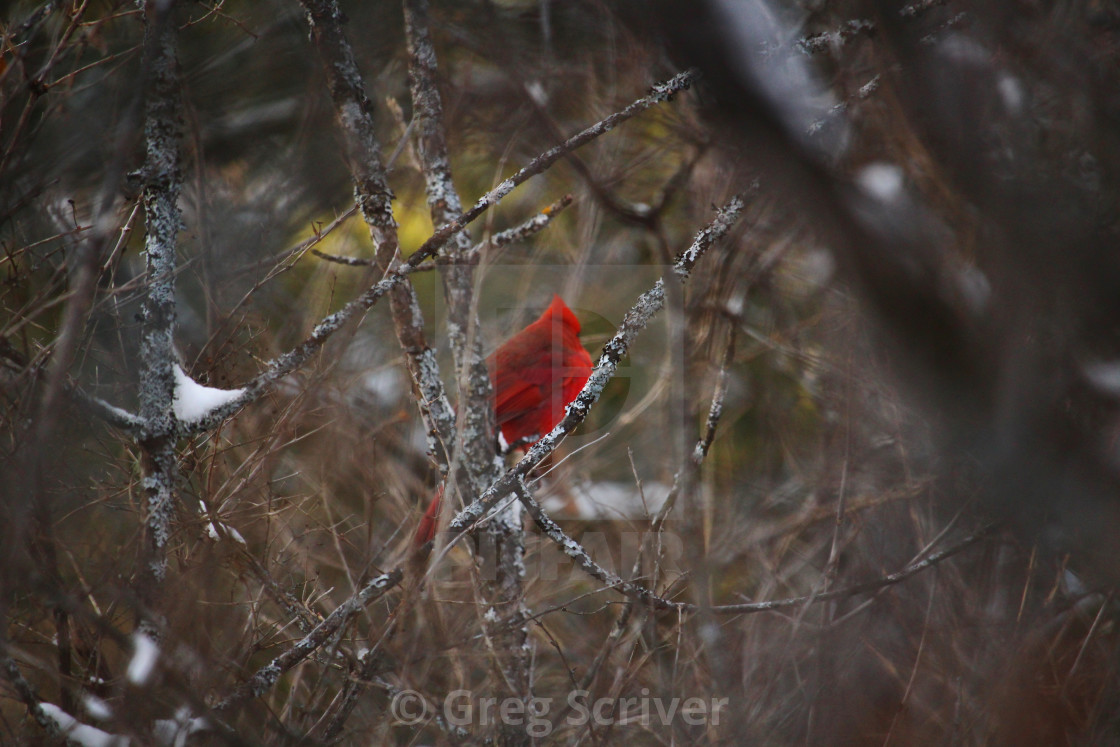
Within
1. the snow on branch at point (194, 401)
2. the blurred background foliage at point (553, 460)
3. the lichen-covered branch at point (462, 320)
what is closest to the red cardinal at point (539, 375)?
the blurred background foliage at point (553, 460)

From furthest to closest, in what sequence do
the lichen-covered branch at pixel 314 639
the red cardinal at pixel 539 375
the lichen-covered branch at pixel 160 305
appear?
the red cardinal at pixel 539 375
the lichen-covered branch at pixel 160 305
the lichen-covered branch at pixel 314 639

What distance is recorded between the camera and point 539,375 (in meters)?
4.32

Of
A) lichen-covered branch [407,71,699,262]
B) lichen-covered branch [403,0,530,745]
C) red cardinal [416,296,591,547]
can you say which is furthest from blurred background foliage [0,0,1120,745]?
red cardinal [416,296,591,547]

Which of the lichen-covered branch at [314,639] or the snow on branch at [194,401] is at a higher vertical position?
the snow on branch at [194,401]

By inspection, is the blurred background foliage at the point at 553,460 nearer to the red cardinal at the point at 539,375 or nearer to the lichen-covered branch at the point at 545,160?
the lichen-covered branch at the point at 545,160

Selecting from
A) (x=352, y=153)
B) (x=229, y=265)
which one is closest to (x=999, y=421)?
(x=352, y=153)

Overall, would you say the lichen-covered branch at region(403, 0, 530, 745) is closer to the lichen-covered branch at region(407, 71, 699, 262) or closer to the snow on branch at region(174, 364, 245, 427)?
the lichen-covered branch at region(407, 71, 699, 262)

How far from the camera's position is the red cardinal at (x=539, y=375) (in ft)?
14.1

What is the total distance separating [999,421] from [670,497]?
1.90 meters

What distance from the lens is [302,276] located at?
18.5 ft

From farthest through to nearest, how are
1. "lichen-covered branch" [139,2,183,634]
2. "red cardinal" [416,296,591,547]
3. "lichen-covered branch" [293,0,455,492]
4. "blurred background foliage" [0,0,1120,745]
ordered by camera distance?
"red cardinal" [416,296,591,547] → "lichen-covered branch" [293,0,455,492] → "lichen-covered branch" [139,2,183,634] → "blurred background foliage" [0,0,1120,745]

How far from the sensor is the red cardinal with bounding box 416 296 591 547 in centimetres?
429

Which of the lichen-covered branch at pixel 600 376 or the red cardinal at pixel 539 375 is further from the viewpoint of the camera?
the red cardinal at pixel 539 375

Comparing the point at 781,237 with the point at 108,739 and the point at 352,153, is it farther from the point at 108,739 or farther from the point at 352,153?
the point at 108,739
